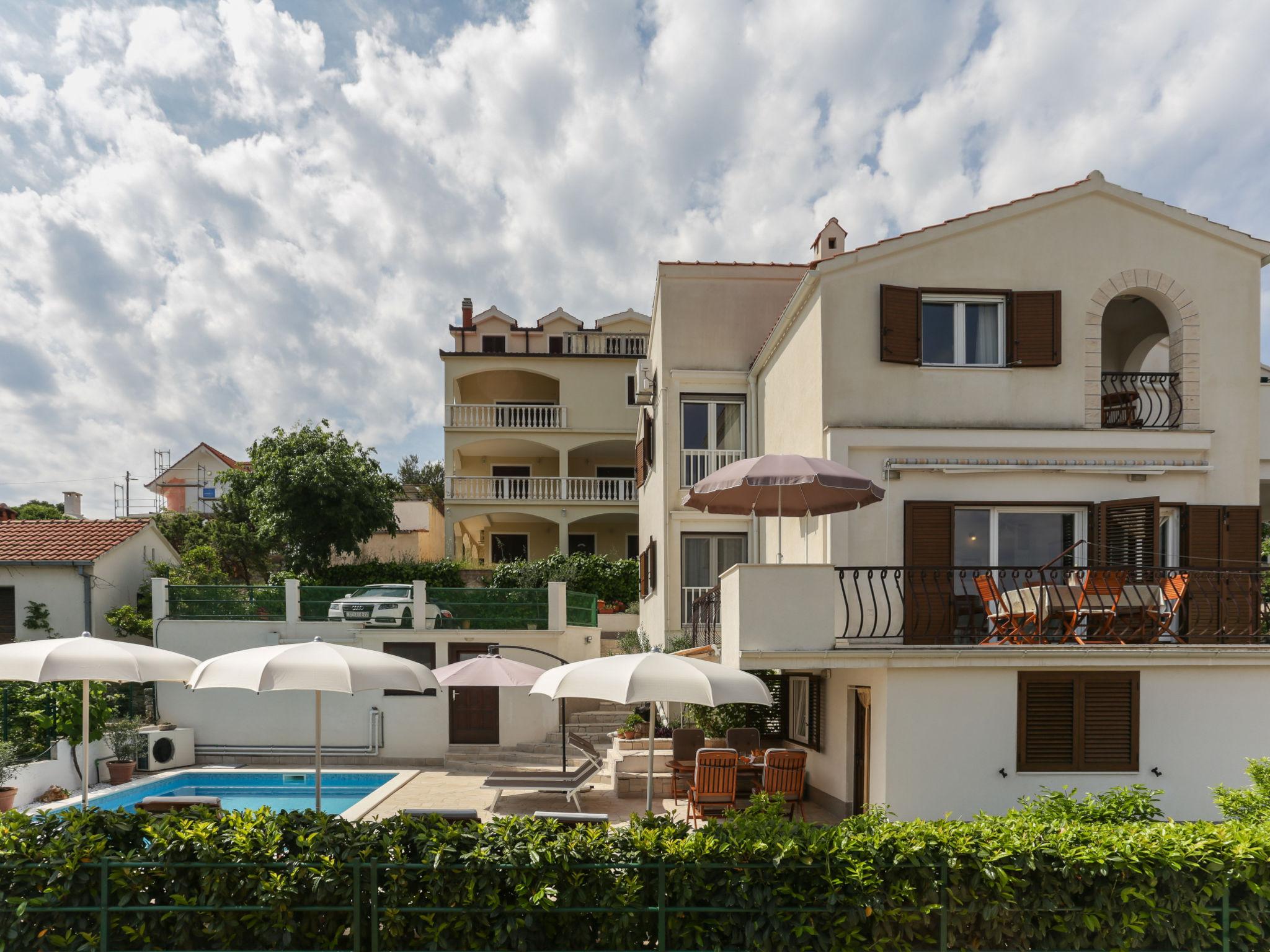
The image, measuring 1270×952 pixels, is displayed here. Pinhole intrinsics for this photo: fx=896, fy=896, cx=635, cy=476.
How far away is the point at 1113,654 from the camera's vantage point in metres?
11.1

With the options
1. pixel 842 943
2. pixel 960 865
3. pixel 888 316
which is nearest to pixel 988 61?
pixel 888 316

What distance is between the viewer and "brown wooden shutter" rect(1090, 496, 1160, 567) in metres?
11.9

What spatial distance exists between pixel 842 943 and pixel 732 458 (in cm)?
1230

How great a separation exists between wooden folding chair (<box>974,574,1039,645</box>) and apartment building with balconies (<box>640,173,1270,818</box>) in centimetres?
4

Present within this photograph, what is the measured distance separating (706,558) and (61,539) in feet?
56.8

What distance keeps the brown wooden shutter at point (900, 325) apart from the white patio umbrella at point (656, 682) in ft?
17.4

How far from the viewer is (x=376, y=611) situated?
20.8 m

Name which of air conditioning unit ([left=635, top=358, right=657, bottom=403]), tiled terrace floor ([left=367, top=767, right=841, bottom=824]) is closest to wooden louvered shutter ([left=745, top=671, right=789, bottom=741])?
tiled terrace floor ([left=367, top=767, right=841, bottom=824])

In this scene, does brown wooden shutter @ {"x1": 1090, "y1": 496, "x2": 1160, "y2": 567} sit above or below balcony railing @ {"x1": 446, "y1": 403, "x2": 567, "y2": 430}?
below

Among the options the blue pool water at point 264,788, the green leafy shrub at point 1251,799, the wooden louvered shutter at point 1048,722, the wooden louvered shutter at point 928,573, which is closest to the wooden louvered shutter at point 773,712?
the wooden louvered shutter at point 928,573

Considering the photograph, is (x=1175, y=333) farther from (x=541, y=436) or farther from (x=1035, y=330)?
(x=541, y=436)

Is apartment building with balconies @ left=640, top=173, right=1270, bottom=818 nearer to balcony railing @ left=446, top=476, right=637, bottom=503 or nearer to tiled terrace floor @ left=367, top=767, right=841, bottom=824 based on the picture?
tiled terrace floor @ left=367, top=767, right=841, bottom=824

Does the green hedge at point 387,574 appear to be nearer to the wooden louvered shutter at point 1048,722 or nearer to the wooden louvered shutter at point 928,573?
the wooden louvered shutter at point 928,573

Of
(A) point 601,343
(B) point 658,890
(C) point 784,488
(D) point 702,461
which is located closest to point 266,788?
(D) point 702,461
